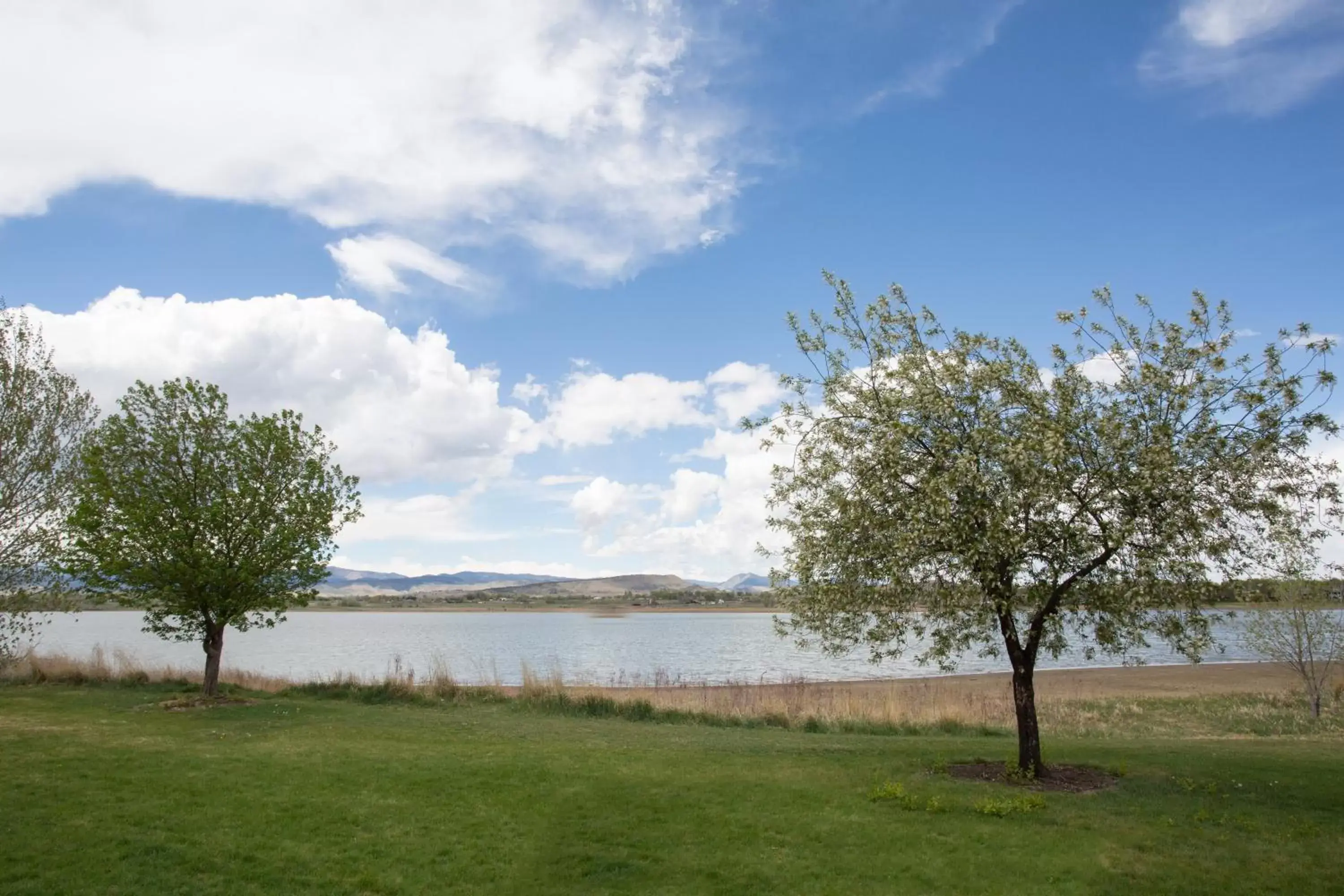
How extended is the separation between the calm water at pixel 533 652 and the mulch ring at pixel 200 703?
325 inches

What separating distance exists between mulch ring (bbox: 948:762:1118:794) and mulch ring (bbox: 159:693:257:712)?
21.0 metres

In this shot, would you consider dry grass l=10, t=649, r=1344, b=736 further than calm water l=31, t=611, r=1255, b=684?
No

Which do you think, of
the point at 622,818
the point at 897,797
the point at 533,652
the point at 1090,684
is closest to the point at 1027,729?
the point at 897,797

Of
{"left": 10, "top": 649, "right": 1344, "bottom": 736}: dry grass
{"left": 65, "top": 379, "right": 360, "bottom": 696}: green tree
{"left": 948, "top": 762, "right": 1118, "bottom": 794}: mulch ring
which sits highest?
{"left": 65, "top": 379, "right": 360, "bottom": 696}: green tree

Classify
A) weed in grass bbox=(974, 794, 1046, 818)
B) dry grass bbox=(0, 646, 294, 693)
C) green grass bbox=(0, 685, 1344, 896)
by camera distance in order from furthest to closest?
dry grass bbox=(0, 646, 294, 693) → weed in grass bbox=(974, 794, 1046, 818) → green grass bbox=(0, 685, 1344, 896)

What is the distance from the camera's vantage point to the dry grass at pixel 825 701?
27.1 m

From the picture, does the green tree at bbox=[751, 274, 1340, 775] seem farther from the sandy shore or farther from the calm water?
the sandy shore

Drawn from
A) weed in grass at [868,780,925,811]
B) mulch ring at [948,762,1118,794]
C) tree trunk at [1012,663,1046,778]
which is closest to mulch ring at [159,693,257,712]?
weed in grass at [868,780,925,811]

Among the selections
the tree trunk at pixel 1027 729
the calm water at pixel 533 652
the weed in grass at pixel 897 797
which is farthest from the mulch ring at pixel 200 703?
the tree trunk at pixel 1027 729

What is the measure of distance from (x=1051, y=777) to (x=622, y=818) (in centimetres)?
872

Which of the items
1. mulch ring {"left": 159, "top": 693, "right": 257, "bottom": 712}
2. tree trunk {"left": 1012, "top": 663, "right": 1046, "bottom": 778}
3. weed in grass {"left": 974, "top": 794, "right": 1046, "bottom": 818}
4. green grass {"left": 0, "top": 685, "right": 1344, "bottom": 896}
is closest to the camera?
green grass {"left": 0, "top": 685, "right": 1344, "bottom": 896}

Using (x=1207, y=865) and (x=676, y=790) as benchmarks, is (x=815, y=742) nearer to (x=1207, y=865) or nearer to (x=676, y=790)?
(x=676, y=790)

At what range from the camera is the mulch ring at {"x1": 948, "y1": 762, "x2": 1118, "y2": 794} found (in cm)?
1560

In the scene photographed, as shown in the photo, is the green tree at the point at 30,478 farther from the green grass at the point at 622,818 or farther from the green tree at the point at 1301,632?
the green tree at the point at 1301,632
